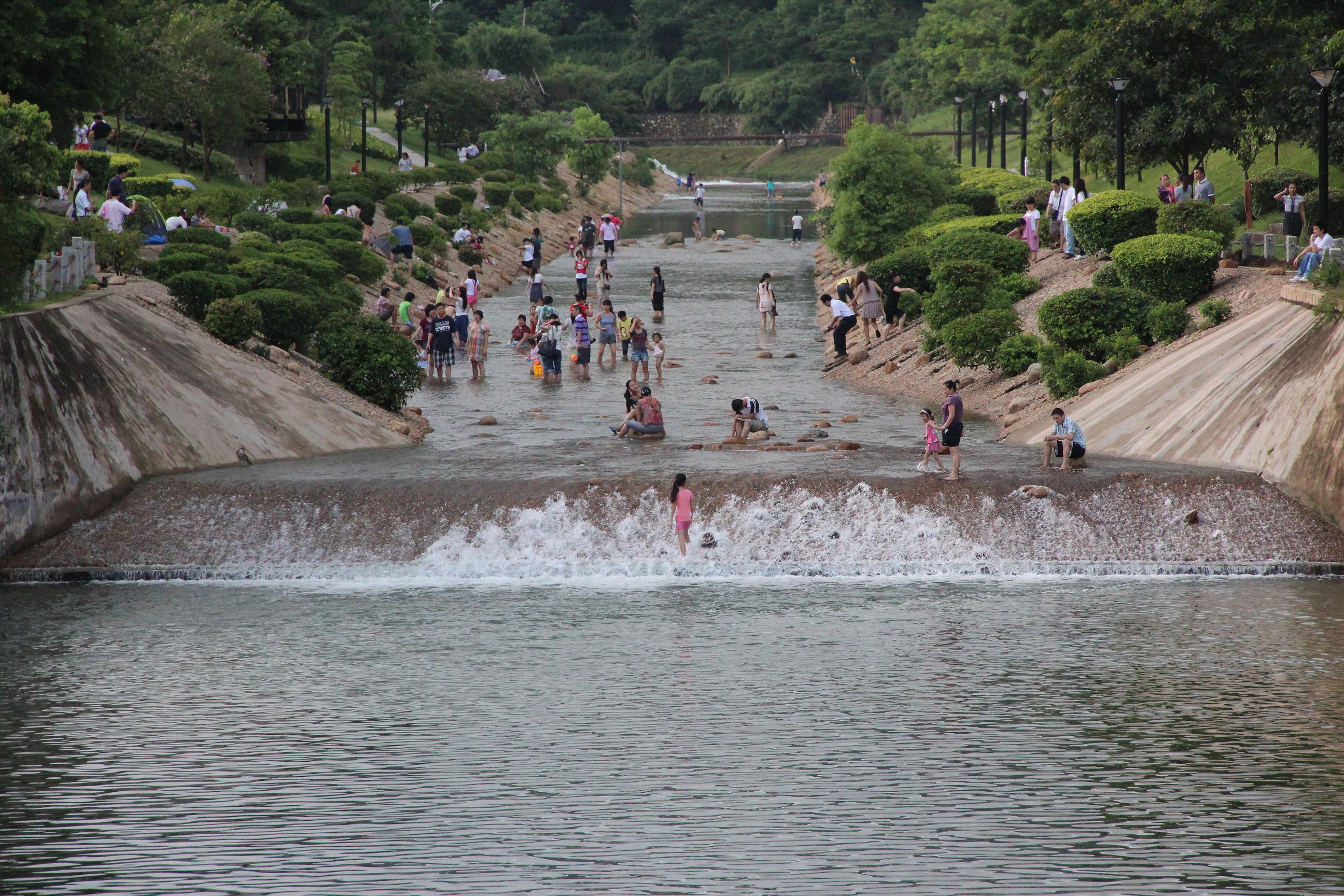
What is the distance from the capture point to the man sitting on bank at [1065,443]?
23.9 m

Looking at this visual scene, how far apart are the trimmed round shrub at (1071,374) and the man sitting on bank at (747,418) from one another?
581cm

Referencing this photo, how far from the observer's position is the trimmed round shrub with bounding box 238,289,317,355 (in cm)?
3134

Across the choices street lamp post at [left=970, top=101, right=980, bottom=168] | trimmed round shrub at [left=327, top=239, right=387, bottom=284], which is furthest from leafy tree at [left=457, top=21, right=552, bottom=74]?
trimmed round shrub at [left=327, top=239, right=387, bottom=284]

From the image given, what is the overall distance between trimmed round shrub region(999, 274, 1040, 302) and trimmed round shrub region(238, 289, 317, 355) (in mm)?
16582

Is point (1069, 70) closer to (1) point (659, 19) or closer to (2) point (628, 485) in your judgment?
(2) point (628, 485)

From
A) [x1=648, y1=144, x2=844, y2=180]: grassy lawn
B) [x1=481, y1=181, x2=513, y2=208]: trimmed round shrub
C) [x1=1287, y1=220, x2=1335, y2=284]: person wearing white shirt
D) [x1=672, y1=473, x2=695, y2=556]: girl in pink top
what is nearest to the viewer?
[x1=672, y1=473, x2=695, y2=556]: girl in pink top

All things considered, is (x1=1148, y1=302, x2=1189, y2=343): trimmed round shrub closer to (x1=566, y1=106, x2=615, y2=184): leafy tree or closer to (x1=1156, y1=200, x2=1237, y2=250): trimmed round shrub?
(x1=1156, y1=200, x2=1237, y2=250): trimmed round shrub

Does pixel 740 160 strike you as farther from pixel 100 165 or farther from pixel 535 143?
pixel 100 165

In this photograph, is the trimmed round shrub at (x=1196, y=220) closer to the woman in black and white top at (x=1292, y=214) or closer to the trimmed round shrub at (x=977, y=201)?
the woman in black and white top at (x=1292, y=214)

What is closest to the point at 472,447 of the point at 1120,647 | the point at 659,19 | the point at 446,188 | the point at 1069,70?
the point at 1120,647

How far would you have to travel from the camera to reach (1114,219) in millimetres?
35312

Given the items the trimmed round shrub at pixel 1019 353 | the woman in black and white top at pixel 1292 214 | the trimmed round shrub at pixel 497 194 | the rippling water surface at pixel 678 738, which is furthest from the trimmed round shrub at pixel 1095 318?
the trimmed round shrub at pixel 497 194

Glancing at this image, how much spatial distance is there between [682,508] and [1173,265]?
13.6 meters

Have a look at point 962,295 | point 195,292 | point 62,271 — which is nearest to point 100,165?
point 195,292
